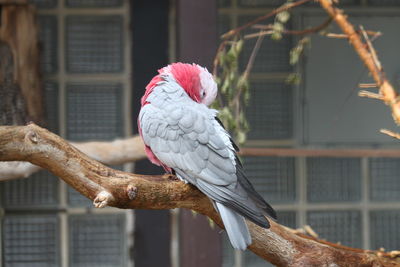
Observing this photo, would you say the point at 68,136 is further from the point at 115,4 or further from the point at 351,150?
the point at 351,150

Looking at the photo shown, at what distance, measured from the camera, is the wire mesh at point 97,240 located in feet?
8.83

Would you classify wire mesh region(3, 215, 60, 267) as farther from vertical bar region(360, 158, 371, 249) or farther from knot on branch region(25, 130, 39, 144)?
knot on branch region(25, 130, 39, 144)

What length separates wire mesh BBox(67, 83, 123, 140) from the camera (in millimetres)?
2676

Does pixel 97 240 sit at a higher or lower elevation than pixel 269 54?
lower

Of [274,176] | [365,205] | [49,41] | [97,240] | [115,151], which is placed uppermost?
[49,41]

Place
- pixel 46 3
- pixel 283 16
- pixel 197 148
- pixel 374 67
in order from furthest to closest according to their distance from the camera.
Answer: pixel 46 3 < pixel 283 16 < pixel 374 67 < pixel 197 148

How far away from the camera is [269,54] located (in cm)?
270

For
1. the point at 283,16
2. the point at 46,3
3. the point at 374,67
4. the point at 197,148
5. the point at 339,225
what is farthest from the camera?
the point at 339,225

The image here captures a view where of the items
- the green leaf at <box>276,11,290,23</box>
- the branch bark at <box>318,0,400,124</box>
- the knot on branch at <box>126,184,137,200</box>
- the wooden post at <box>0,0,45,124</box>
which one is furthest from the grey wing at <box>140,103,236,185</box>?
the wooden post at <box>0,0,45,124</box>

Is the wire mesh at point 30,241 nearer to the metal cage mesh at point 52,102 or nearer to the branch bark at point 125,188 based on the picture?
the metal cage mesh at point 52,102

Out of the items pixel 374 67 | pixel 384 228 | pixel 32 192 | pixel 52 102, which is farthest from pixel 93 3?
pixel 384 228

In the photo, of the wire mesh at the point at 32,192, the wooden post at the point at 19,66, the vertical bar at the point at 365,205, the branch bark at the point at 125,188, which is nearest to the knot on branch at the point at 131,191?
the branch bark at the point at 125,188

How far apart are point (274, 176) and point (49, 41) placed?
2.98 feet

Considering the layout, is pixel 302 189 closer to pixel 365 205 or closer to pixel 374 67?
pixel 365 205
